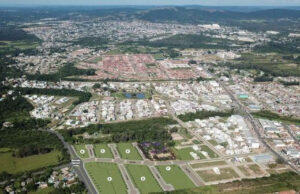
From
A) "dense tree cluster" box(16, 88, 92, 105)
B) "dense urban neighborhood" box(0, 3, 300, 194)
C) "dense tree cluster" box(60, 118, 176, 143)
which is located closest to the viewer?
"dense urban neighborhood" box(0, 3, 300, 194)

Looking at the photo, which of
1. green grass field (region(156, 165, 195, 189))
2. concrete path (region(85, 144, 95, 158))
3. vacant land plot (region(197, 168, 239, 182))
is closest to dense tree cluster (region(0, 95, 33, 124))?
concrete path (region(85, 144, 95, 158))

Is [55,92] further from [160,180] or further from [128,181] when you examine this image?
[160,180]

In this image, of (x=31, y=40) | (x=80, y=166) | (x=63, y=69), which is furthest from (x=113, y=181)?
(x=31, y=40)

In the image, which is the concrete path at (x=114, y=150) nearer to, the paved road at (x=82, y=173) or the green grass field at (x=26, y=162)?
the paved road at (x=82, y=173)

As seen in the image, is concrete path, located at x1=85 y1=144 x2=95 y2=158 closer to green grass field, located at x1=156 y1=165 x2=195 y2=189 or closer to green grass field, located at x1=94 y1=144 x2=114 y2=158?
green grass field, located at x1=94 y1=144 x2=114 y2=158

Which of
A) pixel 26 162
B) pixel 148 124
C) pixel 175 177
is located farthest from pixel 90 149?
pixel 175 177

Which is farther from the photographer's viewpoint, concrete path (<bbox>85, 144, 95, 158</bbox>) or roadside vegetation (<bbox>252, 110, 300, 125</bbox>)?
roadside vegetation (<bbox>252, 110, 300, 125</bbox>)
